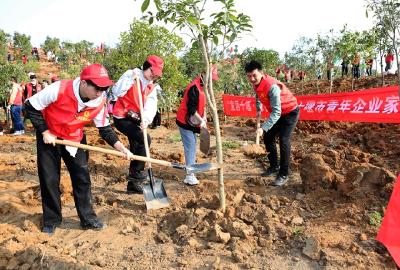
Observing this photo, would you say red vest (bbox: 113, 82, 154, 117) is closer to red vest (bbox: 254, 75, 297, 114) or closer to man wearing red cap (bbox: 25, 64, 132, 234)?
man wearing red cap (bbox: 25, 64, 132, 234)

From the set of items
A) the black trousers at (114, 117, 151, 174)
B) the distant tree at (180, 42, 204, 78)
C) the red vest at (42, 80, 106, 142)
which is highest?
the distant tree at (180, 42, 204, 78)

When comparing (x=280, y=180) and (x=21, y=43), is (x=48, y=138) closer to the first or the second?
(x=280, y=180)

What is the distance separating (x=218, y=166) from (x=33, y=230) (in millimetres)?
1826

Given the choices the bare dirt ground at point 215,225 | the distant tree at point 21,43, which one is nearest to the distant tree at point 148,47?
the bare dirt ground at point 215,225

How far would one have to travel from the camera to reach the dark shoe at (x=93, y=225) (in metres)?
Result: 3.64

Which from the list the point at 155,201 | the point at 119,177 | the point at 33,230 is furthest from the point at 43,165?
the point at 119,177

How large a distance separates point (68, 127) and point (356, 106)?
21.3 ft

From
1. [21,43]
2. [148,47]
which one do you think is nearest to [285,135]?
[148,47]

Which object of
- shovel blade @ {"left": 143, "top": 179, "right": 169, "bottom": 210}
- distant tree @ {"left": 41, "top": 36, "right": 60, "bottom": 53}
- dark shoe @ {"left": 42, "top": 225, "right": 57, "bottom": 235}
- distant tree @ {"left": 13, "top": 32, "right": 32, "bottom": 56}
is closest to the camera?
dark shoe @ {"left": 42, "top": 225, "right": 57, "bottom": 235}

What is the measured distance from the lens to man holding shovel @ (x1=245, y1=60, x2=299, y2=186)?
179 inches

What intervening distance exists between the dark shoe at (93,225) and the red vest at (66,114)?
812mm

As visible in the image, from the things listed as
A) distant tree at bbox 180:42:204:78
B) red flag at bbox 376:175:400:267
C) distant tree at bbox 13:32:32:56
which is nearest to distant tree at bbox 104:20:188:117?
distant tree at bbox 180:42:204:78

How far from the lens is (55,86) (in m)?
3.19

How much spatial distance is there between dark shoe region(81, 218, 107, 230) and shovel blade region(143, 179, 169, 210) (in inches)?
21.0
